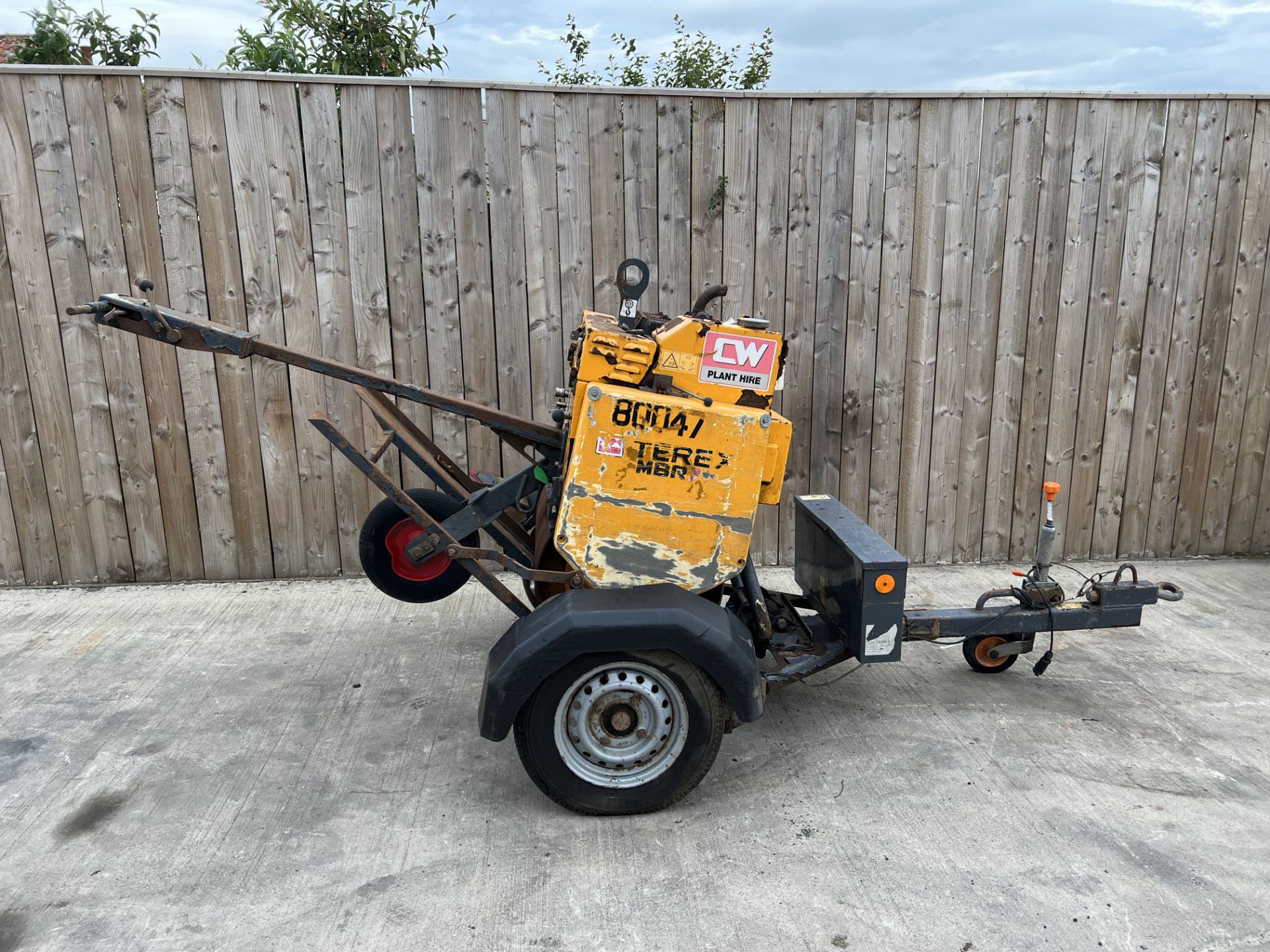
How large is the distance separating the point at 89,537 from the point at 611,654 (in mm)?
3838

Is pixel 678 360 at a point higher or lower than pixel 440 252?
lower

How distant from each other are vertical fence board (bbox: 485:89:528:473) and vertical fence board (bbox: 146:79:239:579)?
1.62 metres

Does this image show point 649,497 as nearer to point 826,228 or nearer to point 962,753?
point 962,753

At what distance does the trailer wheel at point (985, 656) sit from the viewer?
4.03 metres

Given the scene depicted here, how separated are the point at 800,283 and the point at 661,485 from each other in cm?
259

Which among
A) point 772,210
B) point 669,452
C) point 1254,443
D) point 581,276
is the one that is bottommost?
point 1254,443

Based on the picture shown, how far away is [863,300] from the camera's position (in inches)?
203

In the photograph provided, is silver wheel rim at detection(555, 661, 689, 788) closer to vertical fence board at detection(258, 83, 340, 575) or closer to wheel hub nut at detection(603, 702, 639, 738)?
wheel hub nut at detection(603, 702, 639, 738)

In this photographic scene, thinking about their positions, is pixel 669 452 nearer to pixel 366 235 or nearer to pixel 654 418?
pixel 654 418

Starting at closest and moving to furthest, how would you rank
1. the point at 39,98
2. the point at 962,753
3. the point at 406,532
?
the point at 962,753
the point at 406,532
the point at 39,98

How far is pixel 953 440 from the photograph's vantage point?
17.8 feet

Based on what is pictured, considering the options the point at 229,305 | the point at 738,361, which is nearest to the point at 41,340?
the point at 229,305

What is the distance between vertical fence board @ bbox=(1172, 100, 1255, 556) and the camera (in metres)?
5.12

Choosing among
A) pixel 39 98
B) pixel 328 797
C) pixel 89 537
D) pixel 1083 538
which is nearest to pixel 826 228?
pixel 1083 538
